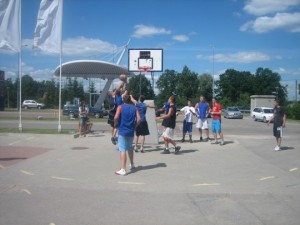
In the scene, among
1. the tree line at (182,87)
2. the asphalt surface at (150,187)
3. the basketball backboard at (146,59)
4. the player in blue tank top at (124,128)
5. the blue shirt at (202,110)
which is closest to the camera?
the asphalt surface at (150,187)

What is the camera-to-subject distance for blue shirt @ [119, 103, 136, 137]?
8.95m

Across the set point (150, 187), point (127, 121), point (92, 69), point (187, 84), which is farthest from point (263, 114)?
point (187, 84)

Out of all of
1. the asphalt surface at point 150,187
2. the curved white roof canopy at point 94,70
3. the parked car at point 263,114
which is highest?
the curved white roof canopy at point 94,70

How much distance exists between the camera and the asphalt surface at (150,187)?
5.91 meters

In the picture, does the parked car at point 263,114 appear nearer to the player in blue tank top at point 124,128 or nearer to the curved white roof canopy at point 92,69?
the curved white roof canopy at point 92,69

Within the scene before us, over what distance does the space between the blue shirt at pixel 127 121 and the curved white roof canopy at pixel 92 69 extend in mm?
39491

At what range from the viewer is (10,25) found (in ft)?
55.9

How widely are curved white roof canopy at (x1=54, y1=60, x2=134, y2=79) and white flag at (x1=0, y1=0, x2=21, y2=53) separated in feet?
97.9

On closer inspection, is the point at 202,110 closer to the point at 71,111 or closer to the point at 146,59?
the point at 146,59

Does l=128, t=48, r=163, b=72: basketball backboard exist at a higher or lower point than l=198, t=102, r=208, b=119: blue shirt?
higher

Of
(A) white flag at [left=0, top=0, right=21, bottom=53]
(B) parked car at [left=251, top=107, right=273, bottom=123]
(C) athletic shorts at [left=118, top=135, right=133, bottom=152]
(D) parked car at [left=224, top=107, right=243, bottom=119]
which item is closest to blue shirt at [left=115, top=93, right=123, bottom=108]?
(C) athletic shorts at [left=118, top=135, right=133, bottom=152]

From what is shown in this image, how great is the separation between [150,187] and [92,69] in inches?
1780

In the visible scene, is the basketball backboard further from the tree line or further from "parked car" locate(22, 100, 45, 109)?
"parked car" locate(22, 100, 45, 109)

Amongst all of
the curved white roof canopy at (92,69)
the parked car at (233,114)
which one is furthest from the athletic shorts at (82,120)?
the parked car at (233,114)
